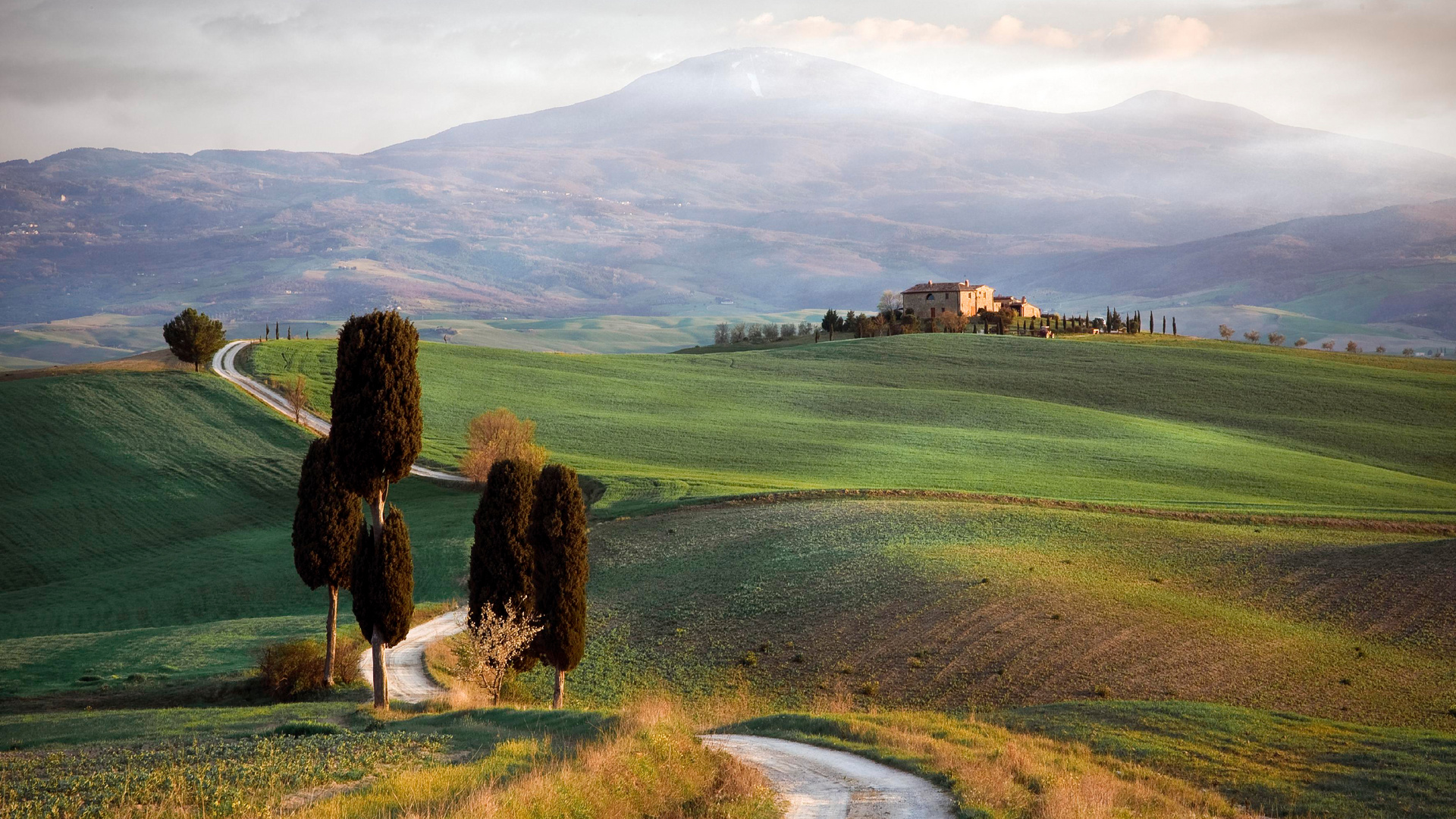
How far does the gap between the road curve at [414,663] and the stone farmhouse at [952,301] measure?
373 feet

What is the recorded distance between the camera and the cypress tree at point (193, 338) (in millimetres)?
86562

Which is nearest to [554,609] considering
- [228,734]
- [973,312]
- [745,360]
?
[228,734]

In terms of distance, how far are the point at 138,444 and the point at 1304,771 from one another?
7053 centimetres

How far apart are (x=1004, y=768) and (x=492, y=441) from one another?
49.0m

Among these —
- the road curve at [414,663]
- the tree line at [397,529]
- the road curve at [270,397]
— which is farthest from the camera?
the road curve at [270,397]

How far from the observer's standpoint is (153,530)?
57406 mm

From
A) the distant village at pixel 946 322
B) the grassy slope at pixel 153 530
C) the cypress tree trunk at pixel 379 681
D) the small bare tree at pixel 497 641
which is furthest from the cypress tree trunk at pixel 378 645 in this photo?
the distant village at pixel 946 322

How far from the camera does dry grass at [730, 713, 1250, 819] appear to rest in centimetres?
1606

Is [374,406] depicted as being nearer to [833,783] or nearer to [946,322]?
[833,783]

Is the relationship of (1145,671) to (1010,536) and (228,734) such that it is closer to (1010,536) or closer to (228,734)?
(1010,536)

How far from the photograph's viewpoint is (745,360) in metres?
112

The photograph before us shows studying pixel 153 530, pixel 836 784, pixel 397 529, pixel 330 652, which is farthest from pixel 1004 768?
pixel 153 530

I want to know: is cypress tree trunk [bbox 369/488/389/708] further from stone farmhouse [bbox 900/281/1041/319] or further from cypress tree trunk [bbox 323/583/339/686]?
stone farmhouse [bbox 900/281/1041/319]

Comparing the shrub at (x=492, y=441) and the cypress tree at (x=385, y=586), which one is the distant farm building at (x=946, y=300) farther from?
the cypress tree at (x=385, y=586)
